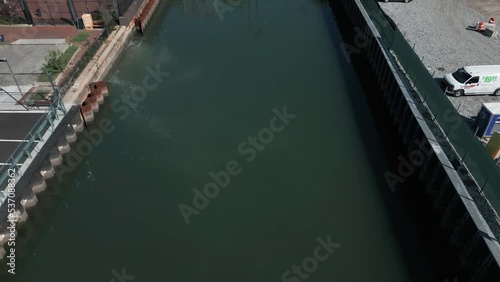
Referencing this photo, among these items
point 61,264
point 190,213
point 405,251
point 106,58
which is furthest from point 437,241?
point 106,58

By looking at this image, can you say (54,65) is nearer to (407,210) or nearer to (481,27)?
(407,210)

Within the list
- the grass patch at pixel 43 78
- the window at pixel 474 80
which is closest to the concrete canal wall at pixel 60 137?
the grass patch at pixel 43 78

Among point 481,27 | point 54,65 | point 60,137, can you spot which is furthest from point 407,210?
point 54,65

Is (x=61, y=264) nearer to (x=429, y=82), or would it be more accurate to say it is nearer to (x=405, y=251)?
(x=405, y=251)

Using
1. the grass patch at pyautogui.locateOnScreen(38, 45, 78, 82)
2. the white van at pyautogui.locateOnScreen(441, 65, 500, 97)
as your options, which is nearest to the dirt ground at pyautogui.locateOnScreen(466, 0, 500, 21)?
the white van at pyautogui.locateOnScreen(441, 65, 500, 97)

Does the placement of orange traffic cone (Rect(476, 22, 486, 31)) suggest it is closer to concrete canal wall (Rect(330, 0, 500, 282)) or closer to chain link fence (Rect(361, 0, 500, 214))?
chain link fence (Rect(361, 0, 500, 214))

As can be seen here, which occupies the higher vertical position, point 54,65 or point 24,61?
point 54,65

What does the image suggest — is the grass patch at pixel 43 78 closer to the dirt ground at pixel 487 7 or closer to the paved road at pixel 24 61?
Result: the paved road at pixel 24 61

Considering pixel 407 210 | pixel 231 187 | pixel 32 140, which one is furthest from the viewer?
pixel 32 140
